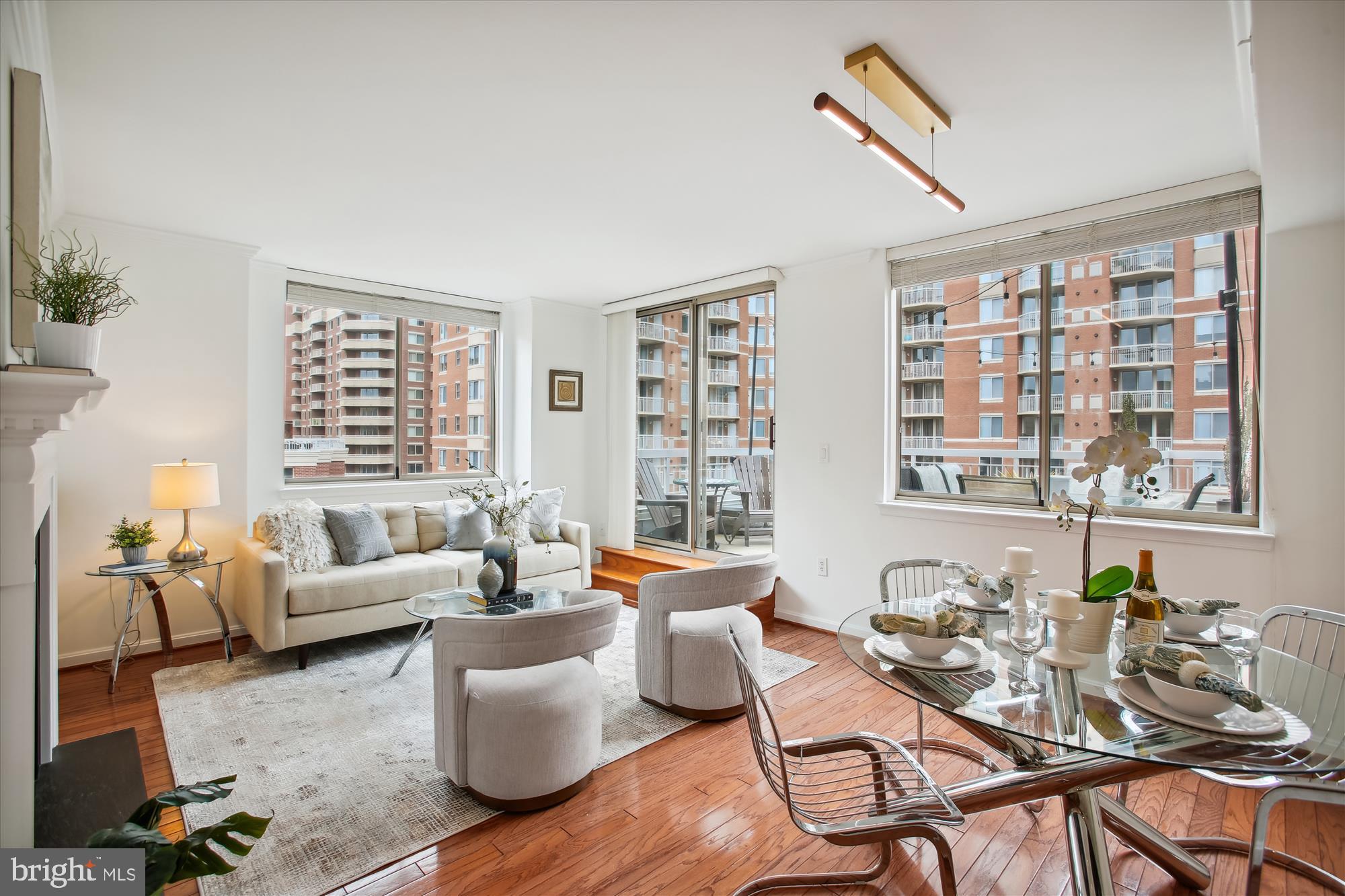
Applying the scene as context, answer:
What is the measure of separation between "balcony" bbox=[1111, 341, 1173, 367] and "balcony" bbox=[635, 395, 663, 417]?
338cm

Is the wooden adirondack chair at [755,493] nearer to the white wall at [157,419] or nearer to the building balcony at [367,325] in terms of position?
the building balcony at [367,325]

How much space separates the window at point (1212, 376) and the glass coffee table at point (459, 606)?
346 centimetres

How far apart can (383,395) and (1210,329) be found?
5.55 meters

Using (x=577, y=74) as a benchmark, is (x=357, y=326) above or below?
below

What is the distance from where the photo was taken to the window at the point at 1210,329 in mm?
3197

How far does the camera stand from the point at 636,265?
4715 mm

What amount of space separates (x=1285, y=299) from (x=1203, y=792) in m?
2.11

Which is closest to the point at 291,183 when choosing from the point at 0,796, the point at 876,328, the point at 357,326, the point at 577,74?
the point at 577,74

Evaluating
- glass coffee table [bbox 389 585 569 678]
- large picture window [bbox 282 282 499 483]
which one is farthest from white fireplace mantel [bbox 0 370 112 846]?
large picture window [bbox 282 282 499 483]

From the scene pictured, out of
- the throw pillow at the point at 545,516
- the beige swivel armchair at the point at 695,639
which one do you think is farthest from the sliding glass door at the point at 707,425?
the beige swivel armchair at the point at 695,639

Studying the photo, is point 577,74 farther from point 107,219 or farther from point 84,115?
point 107,219

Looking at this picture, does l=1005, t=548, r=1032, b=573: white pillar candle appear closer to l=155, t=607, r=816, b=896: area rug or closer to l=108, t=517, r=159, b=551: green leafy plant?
l=155, t=607, r=816, b=896: area rug

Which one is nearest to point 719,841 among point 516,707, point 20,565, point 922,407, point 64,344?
point 516,707

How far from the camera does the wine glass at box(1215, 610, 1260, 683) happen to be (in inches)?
71.9
